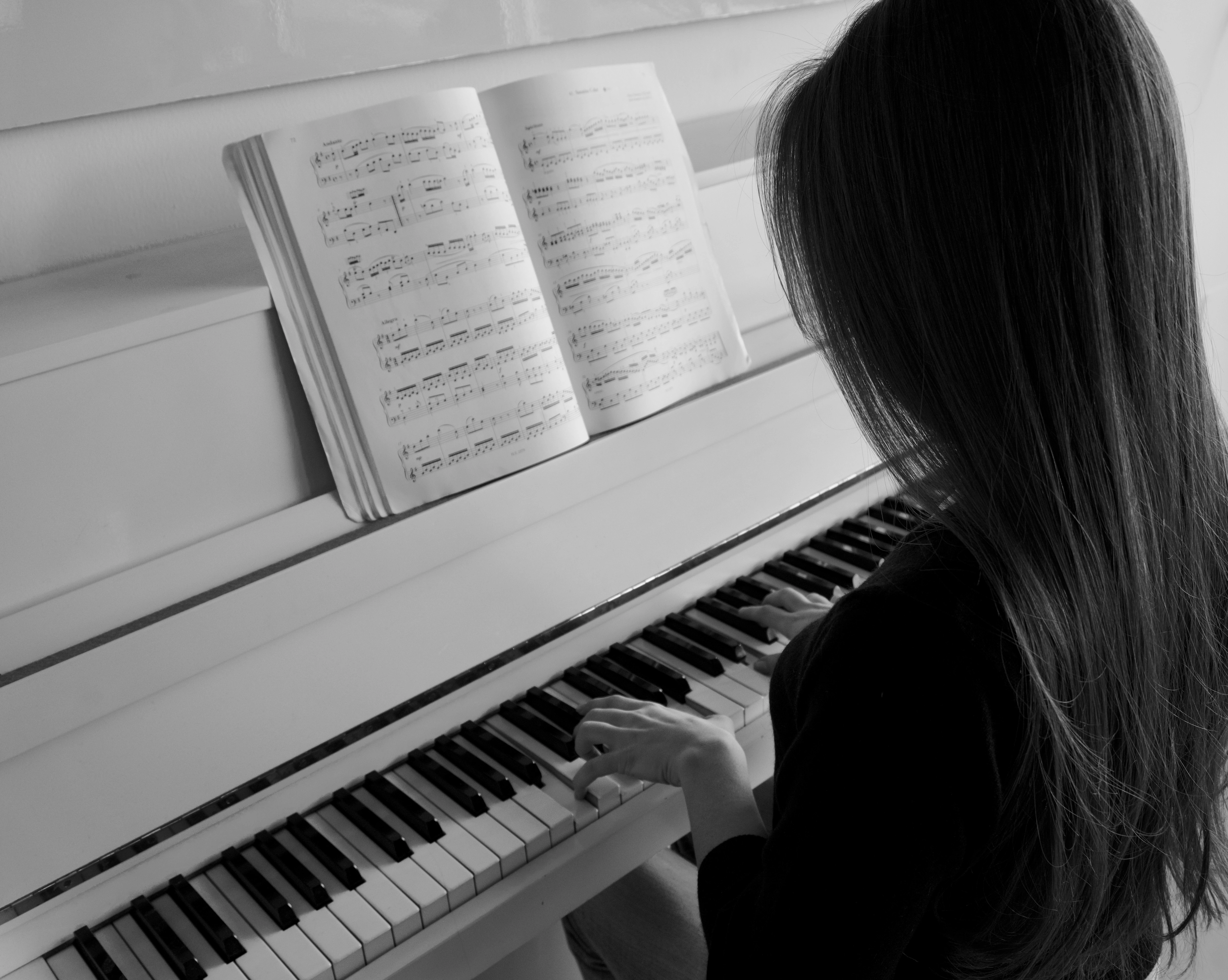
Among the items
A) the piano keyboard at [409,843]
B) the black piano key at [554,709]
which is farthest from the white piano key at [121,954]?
the black piano key at [554,709]

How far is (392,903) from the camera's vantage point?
1113mm

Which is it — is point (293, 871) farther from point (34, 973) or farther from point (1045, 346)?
point (1045, 346)

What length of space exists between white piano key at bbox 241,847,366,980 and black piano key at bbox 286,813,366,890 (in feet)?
0.12

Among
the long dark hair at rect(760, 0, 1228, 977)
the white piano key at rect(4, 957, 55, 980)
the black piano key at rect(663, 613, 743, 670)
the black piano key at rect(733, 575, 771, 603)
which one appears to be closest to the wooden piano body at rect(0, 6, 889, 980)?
the white piano key at rect(4, 957, 55, 980)

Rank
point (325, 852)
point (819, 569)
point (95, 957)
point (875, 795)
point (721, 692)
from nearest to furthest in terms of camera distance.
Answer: point (875, 795), point (95, 957), point (325, 852), point (721, 692), point (819, 569)

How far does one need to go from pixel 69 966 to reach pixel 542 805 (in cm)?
50

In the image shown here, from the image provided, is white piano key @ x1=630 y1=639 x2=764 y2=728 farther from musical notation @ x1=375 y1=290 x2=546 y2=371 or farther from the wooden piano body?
musical notation @ x1=375 y1=290 x2=546 y2=371

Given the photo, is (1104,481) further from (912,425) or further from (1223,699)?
(1223,699)

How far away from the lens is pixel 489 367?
4.26 feet

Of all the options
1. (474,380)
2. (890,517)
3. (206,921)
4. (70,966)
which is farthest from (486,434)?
(890,517)

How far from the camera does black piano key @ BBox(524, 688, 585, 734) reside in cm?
134

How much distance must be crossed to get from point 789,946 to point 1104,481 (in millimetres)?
423

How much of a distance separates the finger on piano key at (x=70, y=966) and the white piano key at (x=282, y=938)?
0.04 metres

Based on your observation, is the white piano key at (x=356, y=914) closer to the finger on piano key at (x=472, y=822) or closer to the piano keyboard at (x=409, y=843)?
the piano keyboard at (x=409, y=843)
